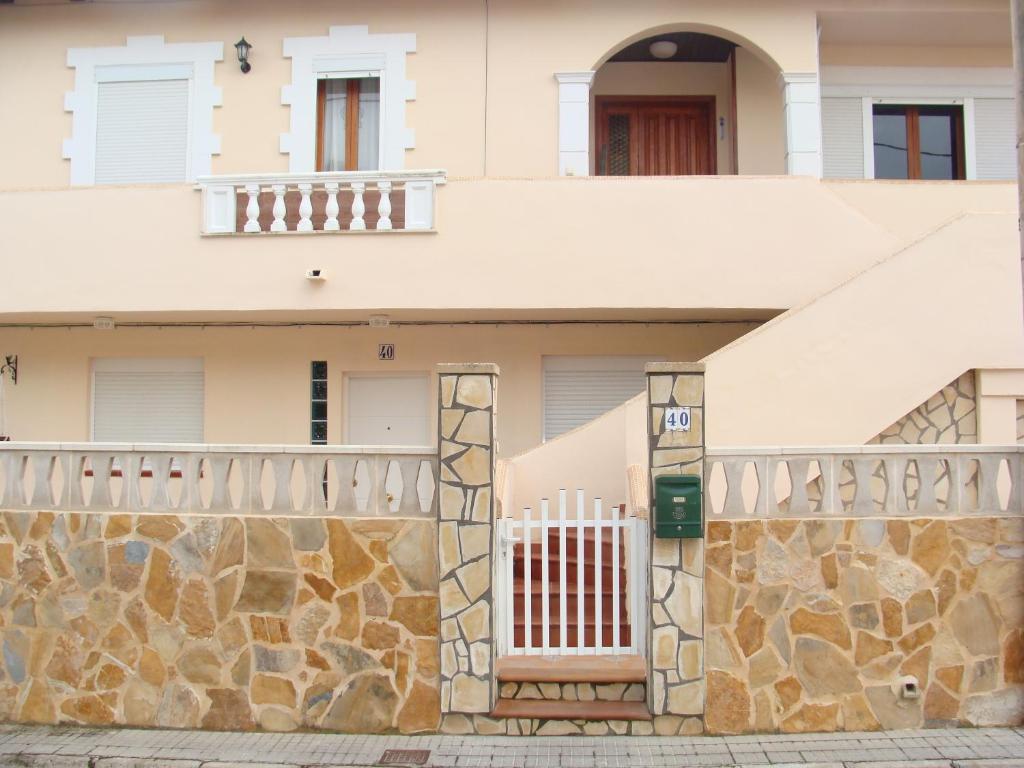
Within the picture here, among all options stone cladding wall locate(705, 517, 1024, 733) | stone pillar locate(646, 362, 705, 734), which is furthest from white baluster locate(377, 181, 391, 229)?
stone cladding wall locate(705, 517, 1024, 733)

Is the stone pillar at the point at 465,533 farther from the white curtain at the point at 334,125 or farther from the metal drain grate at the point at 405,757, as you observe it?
the white curtain at the point at 334,125

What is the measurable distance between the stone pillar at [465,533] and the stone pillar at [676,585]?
43.4 inches

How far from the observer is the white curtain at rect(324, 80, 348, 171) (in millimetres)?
11016

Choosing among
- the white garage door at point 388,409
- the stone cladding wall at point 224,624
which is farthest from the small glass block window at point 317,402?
the stone cladding wall at point 224,624

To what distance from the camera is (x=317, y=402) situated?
34.7ft

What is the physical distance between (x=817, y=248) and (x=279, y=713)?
7.09 metres

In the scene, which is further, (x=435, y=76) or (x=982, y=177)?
(x=982, y=177)

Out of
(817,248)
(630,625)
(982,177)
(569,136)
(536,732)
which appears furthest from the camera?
(982,177)

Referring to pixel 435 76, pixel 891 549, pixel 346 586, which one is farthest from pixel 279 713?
pixel 435 76

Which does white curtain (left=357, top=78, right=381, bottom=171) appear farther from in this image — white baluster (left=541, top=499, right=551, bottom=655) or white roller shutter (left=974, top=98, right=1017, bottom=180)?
white roller shutter (left=974, top=98, right=1017, bottom=180)

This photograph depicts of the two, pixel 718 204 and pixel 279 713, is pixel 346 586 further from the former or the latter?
pixel 718 204

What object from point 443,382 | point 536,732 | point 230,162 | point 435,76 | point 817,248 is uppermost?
point 435,76

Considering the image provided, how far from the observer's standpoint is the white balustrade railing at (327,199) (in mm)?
9164

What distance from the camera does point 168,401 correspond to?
35.4ft
